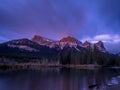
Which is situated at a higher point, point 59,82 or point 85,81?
point 85,81

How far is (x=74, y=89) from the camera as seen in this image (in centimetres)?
6028

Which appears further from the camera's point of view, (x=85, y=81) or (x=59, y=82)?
(x=85, y=81)

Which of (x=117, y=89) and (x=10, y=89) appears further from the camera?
(x=10, y=89)

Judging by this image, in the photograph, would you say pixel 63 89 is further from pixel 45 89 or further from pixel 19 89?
pixel 19 89

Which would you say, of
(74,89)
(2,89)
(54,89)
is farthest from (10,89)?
(74,89)

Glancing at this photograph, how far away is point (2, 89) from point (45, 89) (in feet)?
40.8

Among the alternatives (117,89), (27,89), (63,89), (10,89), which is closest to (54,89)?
(63,89)

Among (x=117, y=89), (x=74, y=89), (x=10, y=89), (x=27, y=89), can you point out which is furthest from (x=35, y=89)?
(x=117, y=89)

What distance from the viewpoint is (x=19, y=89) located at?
191 feet

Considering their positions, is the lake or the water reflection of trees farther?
the water reflection of trees

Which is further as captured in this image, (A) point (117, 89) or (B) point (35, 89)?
(B) point (35, 89)

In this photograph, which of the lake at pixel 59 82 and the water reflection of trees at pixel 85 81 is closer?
the lake at pixel 59 82

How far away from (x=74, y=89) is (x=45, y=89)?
874cm

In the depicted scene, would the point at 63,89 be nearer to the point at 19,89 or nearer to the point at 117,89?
the point at 19,89
